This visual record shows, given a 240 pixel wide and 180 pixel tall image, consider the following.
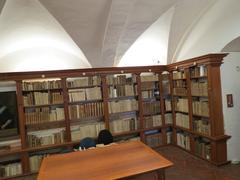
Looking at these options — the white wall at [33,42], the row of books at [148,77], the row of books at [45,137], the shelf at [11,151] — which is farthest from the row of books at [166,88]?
the shelf at [11,151]

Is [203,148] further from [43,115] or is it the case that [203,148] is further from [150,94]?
[43,115]

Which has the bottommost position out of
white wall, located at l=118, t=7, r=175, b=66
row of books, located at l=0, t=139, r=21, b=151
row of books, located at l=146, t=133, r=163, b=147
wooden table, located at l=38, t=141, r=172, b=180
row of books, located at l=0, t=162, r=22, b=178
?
row of books, located at l=0, t=162, r=22, b=178

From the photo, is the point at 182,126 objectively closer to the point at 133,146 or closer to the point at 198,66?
the point at 198,66

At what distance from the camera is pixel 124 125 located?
17.0 ft

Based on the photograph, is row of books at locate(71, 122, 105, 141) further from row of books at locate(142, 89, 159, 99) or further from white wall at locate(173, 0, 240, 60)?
white wall at locate(173, 0, 240, 60)

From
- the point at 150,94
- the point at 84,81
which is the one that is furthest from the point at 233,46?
the point at 84,81

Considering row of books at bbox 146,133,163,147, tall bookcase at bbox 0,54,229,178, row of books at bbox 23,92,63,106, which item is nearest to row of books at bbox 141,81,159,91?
tall bookcase at bbox 0,54,229,178

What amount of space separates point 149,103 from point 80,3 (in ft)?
10.6

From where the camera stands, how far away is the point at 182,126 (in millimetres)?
5137

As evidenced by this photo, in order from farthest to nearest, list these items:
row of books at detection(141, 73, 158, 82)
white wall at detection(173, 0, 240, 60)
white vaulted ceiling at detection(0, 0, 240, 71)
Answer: row of books at detection(141, 73, 158, 82) → white wall at detection(173, 0, 240, 60) → white vaulted ceiling at detection(0, 0, 240, 71)

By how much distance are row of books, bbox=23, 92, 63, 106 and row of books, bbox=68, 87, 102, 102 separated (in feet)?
0.85

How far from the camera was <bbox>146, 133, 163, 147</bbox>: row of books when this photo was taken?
5398 millimetres

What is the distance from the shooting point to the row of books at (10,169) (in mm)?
4359

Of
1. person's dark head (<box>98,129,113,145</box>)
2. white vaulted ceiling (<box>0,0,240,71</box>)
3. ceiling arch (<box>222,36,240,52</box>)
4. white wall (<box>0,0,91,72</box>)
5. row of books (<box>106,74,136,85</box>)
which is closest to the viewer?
white vaulted ceiling (<box>0,0,240,71</box>)
